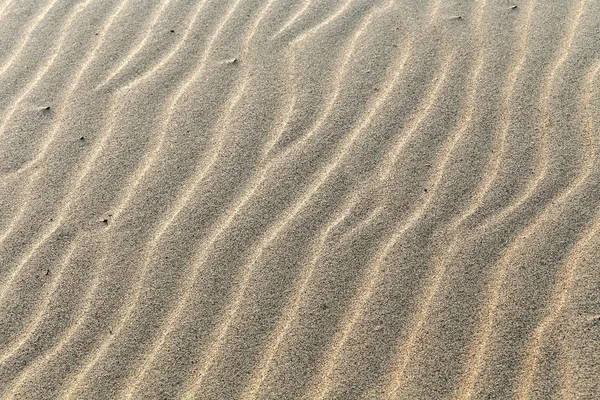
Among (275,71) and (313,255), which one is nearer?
(313,255)

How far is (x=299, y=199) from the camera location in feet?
9.87

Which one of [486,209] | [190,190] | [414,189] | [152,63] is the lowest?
[486,209]

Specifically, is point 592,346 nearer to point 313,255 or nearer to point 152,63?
point 313,255

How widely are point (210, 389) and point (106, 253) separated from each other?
0.65 metres

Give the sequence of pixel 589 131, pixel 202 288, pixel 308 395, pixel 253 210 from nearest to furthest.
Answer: pixel 308 395
pixel 202 288
pixel 253 210
pixel 589 131

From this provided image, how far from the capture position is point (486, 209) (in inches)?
115

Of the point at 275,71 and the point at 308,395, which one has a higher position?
the point at 275,71

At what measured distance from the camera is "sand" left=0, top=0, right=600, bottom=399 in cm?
258

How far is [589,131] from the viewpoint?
318 centimetres

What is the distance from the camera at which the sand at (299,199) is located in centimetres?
258

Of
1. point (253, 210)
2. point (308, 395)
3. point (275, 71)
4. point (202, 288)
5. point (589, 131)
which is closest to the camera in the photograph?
point (308, 395)

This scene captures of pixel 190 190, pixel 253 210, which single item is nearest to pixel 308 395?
pixel 253 210

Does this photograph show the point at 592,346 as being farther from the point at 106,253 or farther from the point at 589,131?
the point at 106,253

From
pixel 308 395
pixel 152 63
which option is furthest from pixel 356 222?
pixel 152 63
